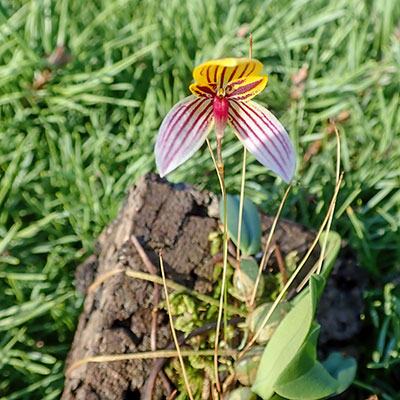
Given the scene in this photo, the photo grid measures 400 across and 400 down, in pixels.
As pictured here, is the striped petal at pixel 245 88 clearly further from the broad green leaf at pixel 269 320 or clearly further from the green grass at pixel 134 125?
the green grass at pixel 134 125

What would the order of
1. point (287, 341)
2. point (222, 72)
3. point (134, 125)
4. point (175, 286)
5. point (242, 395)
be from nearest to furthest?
point (222, 72)
point (287, 341)
point (242, 395)
point (175, 286)
point (134, 125)

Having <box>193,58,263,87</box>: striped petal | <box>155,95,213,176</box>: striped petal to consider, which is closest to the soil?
<box>155,95,213,176</box>: striped petal

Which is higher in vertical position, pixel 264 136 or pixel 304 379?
pixel 264 136

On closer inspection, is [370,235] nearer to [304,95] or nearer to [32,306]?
[304,95]

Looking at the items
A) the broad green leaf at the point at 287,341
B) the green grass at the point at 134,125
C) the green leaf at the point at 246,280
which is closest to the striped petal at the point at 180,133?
the broad green leaf at the point at 287,341

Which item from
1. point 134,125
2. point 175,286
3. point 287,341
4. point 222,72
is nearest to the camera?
point 222,72

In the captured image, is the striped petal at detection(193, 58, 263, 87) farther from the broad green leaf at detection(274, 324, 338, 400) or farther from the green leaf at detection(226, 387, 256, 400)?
the green leaf at detection(226, 387, 256, 400)

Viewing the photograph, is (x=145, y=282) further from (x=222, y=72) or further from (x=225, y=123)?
(x=222, y=72)

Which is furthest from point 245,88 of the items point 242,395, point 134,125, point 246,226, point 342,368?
point 134,125
